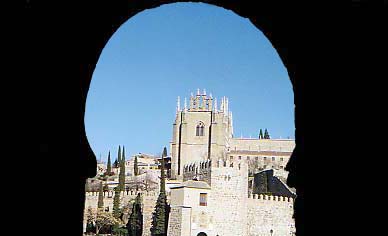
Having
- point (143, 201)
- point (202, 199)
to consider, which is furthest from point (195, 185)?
point (143, 201)

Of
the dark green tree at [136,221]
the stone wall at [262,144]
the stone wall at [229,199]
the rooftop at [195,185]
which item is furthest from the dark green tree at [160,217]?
the stone wall at [262,144]

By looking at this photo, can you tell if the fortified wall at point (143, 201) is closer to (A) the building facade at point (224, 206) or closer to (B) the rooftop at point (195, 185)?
(A) the building facade at point (224, 206)

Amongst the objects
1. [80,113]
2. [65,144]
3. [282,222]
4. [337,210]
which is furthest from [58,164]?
[282,222]

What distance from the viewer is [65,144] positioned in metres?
5.35

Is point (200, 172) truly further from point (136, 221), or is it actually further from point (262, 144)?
point (262, 144)

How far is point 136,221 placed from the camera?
4381cm

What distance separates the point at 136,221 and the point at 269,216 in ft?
34.3

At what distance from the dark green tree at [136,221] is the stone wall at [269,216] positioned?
342 inches

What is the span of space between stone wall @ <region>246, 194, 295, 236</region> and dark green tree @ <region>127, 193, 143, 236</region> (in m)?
8.69

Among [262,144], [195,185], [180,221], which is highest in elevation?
[262,144]

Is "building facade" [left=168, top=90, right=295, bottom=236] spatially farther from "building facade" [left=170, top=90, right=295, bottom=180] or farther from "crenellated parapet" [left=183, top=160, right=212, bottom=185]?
"building facade" [left=170, top=90, right=295, bottom=180]

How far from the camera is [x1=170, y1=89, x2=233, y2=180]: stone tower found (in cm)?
6300

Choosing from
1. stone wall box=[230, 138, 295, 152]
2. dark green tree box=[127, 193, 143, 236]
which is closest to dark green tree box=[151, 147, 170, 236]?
dark green tree box=[127, 193, 143, 236]

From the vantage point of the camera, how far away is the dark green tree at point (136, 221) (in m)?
43.4
